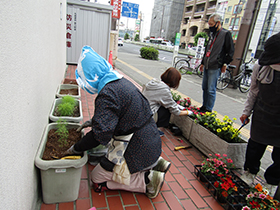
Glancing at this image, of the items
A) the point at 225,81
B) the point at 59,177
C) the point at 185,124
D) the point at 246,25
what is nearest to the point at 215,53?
the point at 185,124

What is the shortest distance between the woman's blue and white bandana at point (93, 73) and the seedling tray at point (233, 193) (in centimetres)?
168

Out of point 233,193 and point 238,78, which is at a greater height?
point 238,78

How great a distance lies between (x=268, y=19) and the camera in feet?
33.0

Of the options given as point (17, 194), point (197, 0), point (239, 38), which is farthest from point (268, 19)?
point (197, 0)

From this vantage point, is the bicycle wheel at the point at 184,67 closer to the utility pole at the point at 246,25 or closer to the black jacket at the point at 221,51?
the utility pole at the point at 246,25

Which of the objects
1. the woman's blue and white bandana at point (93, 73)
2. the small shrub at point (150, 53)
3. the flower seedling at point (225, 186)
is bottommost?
the flower seedling at point (225, 186)

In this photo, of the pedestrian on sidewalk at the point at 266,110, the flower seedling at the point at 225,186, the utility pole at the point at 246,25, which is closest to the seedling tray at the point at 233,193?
the flower seedling at the point at 225,186

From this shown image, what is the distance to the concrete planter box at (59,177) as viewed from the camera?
1781 mm

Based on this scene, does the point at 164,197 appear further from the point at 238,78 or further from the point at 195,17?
the point at 195,17

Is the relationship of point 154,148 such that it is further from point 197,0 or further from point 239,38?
point 197,0

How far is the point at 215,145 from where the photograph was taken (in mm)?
2930

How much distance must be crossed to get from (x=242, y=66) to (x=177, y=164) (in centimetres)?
712

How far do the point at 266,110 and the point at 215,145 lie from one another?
0.91 m

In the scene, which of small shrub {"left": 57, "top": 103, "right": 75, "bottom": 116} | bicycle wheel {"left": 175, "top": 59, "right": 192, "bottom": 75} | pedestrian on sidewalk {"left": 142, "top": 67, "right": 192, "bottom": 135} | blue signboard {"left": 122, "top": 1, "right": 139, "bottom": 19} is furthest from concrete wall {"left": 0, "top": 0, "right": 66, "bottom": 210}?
blue signboard {"left": 122, "top": 1, "right": 139, "bottom": 19}
